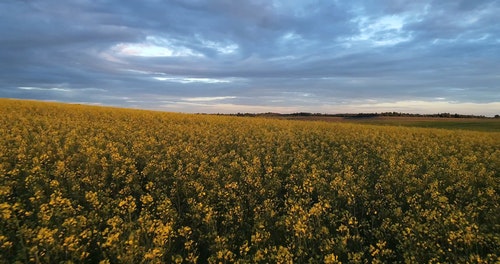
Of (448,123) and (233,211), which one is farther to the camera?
(448,123)

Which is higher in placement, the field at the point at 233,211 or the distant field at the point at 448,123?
the distant field at the point at 448,123

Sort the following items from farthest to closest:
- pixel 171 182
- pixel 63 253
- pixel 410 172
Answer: pixel 410 172
pixel 171 182
pixel 63 253

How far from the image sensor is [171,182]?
1005cm

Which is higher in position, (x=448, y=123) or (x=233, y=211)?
(x=448, y=123)

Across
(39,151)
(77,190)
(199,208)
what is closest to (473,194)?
(199,208)

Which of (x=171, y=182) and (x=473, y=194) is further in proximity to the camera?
(x=171, y=182)

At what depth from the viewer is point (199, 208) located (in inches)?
263

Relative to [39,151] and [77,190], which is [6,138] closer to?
[39,151]

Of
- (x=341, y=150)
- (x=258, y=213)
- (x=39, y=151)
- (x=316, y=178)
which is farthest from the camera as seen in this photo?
(x=341, y=150)

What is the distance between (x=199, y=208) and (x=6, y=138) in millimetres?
12375

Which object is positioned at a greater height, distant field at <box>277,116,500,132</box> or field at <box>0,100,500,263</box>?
distant field at <box>277,116,500,132</box>

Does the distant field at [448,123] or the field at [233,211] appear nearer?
the field at [233,211]

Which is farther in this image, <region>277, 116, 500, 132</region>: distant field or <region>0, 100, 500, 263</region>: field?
<region>277, 116, 500, 132</region>: distant field

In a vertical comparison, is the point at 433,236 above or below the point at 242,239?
above
